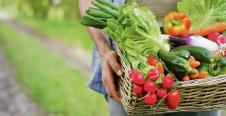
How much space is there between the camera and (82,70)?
30.9 feet

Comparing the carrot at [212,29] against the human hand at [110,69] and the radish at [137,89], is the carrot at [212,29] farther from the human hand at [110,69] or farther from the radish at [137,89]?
the radish at [137,89]

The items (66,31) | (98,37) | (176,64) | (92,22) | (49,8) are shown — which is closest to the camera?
(176,64)

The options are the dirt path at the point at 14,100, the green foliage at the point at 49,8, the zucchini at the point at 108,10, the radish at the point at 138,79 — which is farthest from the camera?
the green foliage at the point at 49,8

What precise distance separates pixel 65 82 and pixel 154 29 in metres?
5.51

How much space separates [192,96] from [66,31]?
1444 cm

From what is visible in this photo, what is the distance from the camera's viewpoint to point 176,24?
103 inches

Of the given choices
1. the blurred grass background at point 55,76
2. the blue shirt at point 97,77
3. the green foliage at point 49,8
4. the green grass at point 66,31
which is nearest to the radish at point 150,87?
the blue shirt at point 97,77

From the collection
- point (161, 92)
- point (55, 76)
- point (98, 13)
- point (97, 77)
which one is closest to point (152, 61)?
point (161, 92)

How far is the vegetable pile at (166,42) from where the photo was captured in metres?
2.35

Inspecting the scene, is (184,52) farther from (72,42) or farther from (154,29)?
(72,42)

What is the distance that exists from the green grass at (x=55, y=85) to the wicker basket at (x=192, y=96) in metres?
3.76

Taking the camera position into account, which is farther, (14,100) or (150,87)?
(14,100)

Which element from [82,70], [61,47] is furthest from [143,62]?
[61,47]

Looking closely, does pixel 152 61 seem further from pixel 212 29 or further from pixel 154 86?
pixel 212 29
